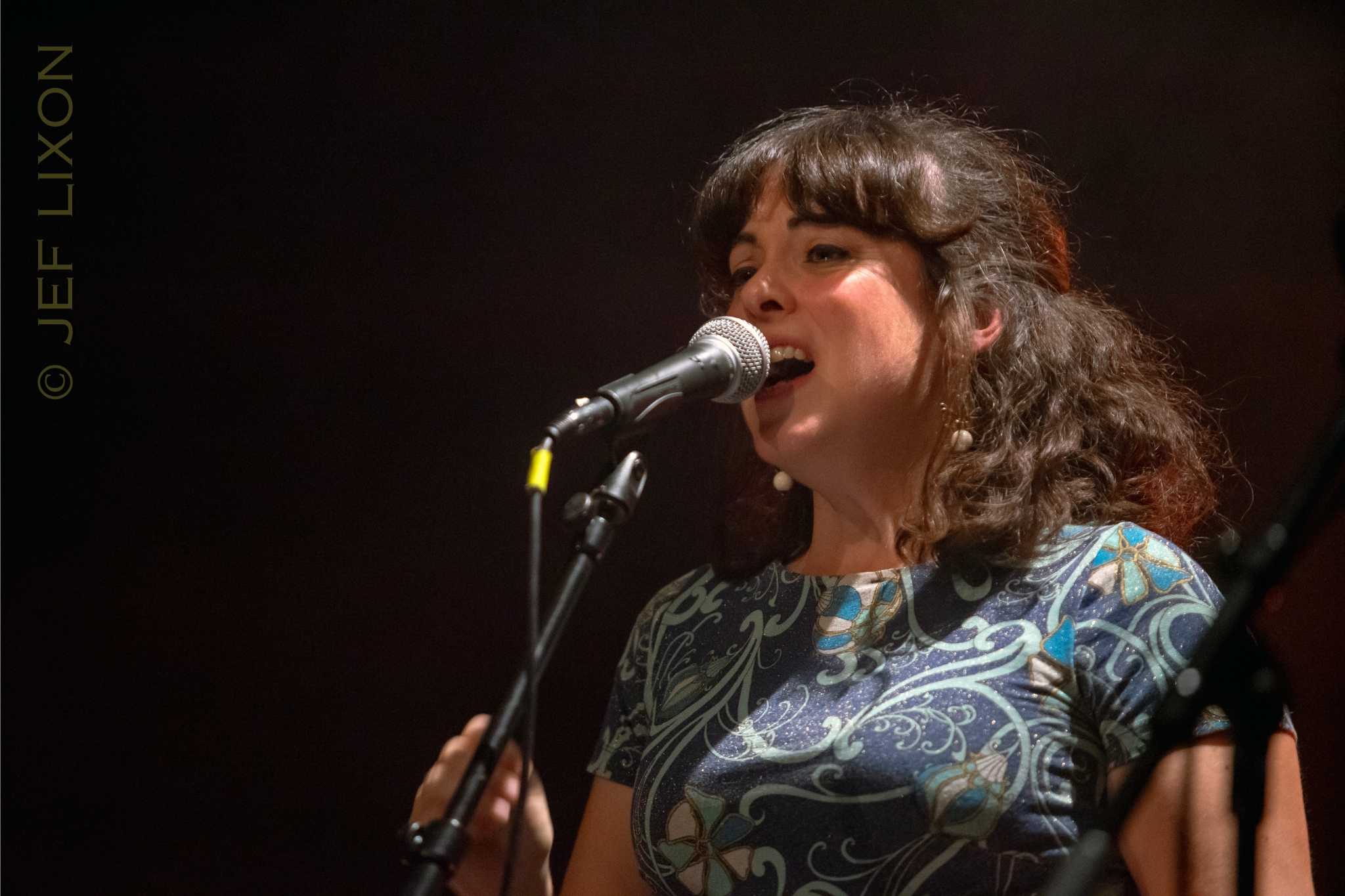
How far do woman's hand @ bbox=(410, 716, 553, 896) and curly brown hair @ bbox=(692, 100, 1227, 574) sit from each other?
1.63 feet

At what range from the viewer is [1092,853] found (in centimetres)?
77

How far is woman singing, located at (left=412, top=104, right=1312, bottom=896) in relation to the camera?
1263 mm

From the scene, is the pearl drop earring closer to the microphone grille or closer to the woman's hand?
the microphone grille

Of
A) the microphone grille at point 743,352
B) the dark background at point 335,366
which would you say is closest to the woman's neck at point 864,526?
the dark background at point 335,366

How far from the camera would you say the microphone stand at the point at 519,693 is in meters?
0.90

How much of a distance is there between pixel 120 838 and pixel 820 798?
1.21 m

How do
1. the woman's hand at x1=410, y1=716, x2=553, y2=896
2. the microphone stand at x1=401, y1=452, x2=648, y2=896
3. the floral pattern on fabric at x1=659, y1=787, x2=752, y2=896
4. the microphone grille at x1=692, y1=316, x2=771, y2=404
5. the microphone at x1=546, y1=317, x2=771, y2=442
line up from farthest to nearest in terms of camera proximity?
the floral pattern on fabric at x1=659, y1=787, x2=752, y2=896, the microphone grille at x1=692, y1=316, x2=771, y2=404, the woman's hand at x1=410, y1=716, x2=553, y2=896, the microphone at x1=546, y1=317, x2=771, y2=442, the microphone stand at x1=401, y1=452, x2=648, y2=896

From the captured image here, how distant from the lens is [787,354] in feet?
5.07

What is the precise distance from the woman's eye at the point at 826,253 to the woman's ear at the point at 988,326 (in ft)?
0.69

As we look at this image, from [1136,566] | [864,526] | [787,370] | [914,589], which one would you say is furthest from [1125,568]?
[787,370]

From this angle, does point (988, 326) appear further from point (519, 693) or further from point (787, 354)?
point (519, 693)

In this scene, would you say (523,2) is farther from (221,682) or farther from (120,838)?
(120,838)

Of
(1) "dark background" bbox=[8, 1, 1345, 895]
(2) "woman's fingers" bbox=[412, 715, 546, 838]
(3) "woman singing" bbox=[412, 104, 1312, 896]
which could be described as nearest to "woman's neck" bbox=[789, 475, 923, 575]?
(3) "woman singing" bbox=[412, 104, 1312, 896]

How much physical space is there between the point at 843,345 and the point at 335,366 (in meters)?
0.90
